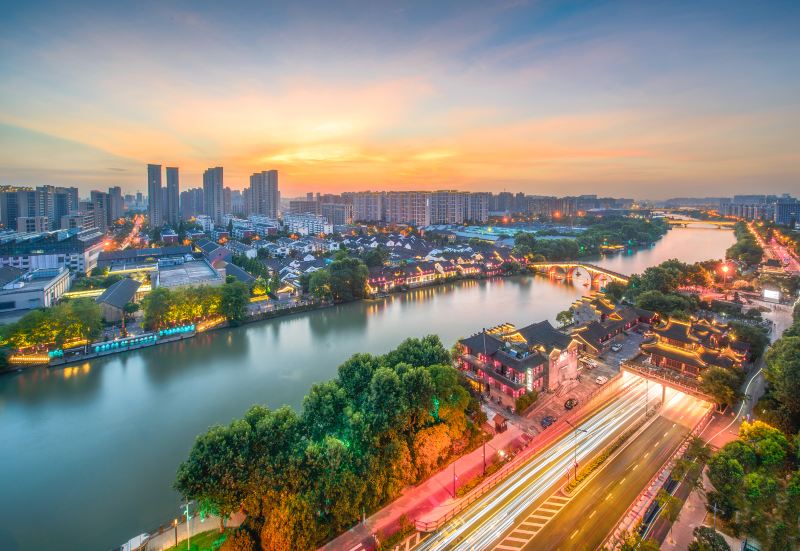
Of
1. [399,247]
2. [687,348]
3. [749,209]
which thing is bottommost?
[687,348]

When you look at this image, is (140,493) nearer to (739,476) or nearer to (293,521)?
(293,521)

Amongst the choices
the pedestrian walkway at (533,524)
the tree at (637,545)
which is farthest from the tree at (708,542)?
the pedestrian walkway at (533,524)

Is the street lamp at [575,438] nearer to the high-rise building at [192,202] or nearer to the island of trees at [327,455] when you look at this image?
the island of trees at [327,455]

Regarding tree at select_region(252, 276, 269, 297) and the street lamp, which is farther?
tree at select_region(252, 276, 269, 297)

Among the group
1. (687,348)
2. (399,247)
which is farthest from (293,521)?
(399,247)

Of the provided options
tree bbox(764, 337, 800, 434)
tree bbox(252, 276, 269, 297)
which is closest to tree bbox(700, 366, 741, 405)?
tree bbox(764, 337, 800, 434)

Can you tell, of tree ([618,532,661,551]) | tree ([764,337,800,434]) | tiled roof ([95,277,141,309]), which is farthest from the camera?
tiled roof ([95,277,141,309])

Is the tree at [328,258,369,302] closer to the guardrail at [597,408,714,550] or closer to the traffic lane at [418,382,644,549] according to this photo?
the traffic lane at [418,382,644,549]
